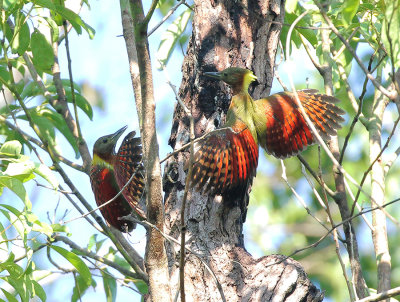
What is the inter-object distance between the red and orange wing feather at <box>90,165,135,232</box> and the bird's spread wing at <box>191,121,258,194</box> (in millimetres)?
884

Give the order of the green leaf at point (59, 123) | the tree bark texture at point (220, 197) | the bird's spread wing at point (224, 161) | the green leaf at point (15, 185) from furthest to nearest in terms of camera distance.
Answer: the green leaf at point (59, 123)
the bird's spread wing at point (224, 161)
the tree bark texture at point (220, 197)
the green leaf at point (15, 185)

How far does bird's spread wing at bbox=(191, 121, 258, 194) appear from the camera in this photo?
328cm

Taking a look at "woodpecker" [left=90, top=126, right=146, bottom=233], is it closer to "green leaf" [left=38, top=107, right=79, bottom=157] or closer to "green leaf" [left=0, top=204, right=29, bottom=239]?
"green leaf" [left=38, top=107, right=79, bottom=157]

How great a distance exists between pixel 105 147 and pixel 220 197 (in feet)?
6.22

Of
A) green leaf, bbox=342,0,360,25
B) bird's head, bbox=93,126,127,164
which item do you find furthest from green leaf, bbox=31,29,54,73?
green leaf, bbox=342,0,360,25

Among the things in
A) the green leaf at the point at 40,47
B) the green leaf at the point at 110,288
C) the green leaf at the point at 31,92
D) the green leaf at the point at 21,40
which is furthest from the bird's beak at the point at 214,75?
the green leaf at the point at 110,288

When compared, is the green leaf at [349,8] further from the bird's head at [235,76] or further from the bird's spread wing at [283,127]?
the bird's spread wing at [283,127]

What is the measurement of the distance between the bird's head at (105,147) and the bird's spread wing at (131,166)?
1.84ft

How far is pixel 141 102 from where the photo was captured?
2.37m

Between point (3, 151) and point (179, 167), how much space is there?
39.3 inches

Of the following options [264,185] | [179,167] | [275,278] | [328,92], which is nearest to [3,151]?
[179,167]

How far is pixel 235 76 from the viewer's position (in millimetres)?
3445

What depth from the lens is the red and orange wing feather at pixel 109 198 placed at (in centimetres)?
411

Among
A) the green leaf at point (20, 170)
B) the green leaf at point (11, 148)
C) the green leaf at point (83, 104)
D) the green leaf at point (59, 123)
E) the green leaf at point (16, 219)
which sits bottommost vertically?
the green leaf at point (16, 219)
